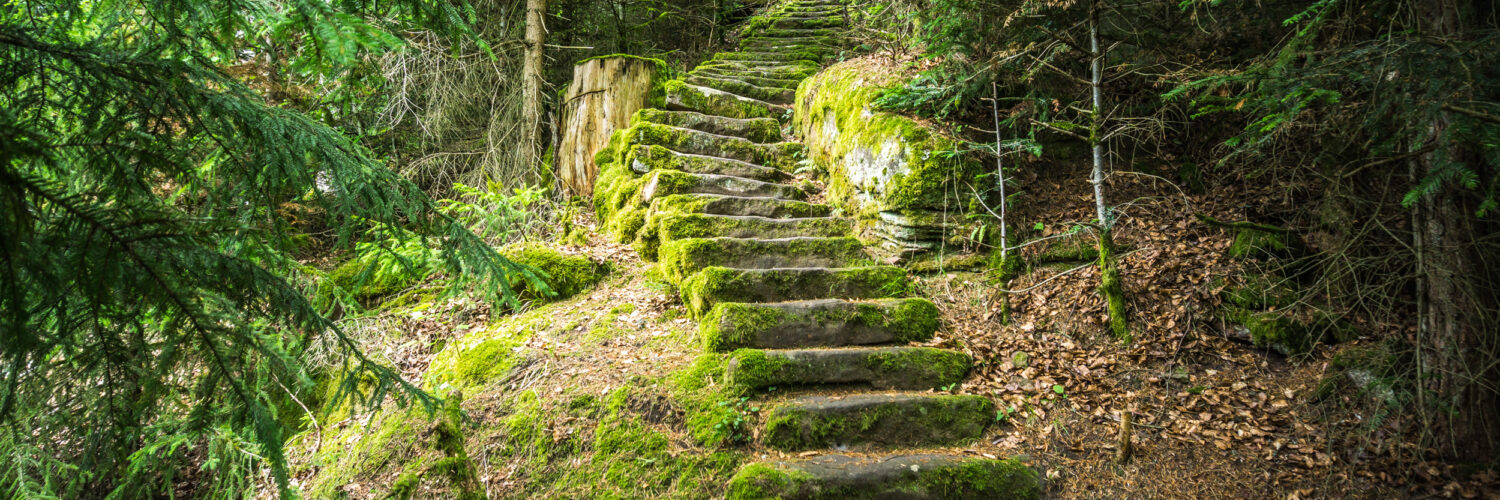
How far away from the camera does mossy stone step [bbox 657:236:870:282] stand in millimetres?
5051

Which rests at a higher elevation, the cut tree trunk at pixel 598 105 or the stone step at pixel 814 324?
the cut tree trunk at pixel 598 105

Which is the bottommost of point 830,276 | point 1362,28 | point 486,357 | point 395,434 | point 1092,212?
point 395,434

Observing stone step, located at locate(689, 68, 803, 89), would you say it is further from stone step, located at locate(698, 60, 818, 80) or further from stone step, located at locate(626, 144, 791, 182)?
stone step, located at locate(626, 144, 791, 182)

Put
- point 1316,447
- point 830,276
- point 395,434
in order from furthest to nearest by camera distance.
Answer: point 830,276 < point 395,434 < point 1316,447

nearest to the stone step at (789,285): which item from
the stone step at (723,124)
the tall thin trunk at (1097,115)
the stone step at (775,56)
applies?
the tall thin trunk at (1097,115)

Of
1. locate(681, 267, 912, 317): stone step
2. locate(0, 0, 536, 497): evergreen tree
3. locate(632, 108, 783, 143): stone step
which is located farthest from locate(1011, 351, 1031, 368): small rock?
locate(632, 108, 783, 143): stone step

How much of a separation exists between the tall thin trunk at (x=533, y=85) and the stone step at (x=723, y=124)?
1.77 metres

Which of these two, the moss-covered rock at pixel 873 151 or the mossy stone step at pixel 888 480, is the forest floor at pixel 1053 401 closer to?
the mossy stone step at pixel 888 480

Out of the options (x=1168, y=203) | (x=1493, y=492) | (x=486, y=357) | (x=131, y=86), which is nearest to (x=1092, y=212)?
(x=1168, y=203)

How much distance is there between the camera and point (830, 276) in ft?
15.8

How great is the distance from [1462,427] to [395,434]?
6189 millimetres

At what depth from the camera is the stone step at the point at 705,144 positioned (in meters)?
7.01

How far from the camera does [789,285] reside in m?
4.75

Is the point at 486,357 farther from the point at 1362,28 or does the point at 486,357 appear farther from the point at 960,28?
the point at 1362,28
